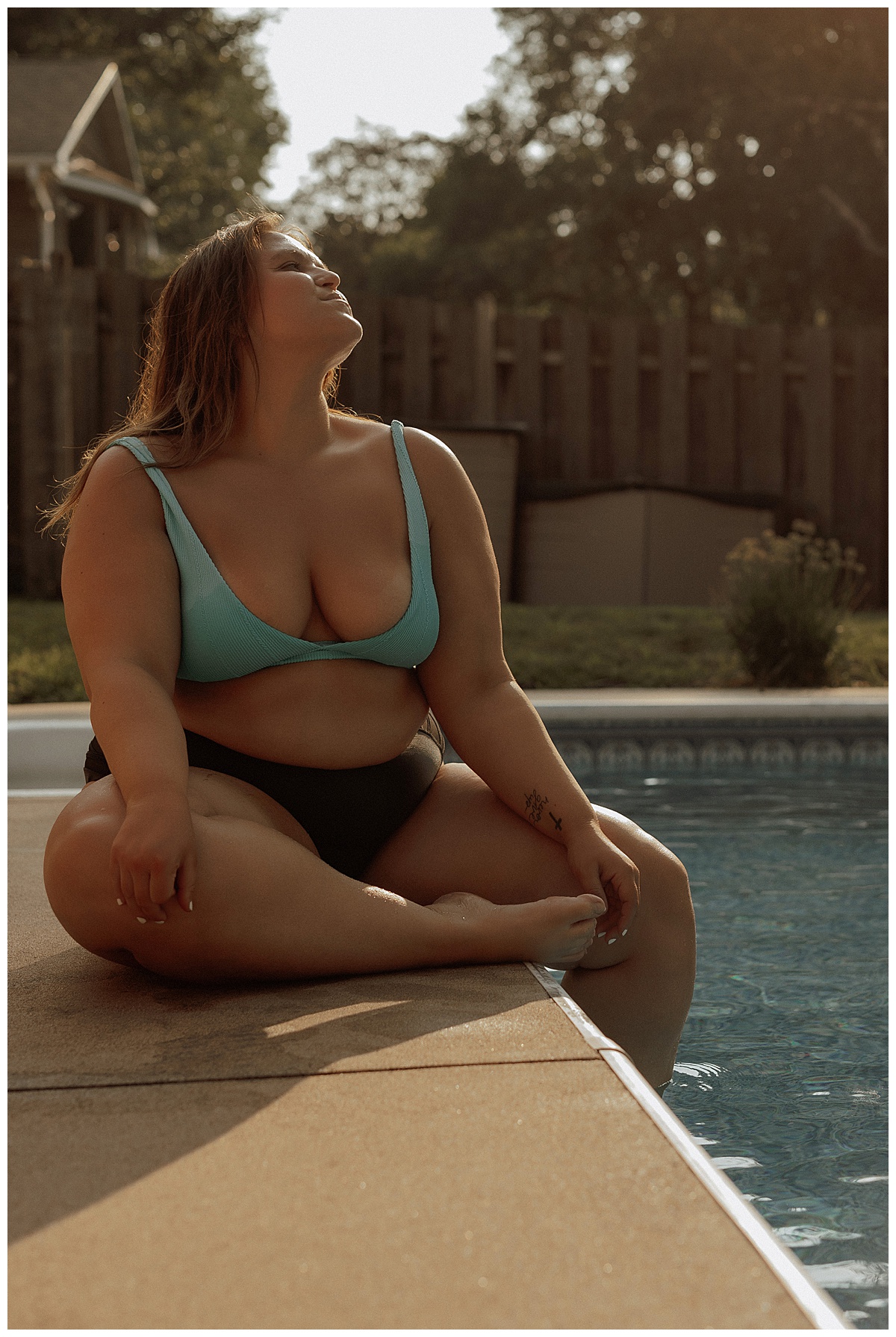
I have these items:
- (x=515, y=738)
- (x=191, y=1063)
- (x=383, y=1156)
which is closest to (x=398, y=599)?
(x=515, y=738)

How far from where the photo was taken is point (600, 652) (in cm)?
655

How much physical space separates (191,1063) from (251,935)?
0.72ft

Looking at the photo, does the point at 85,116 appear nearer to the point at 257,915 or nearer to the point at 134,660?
the point at 134,660

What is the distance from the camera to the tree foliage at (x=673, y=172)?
16.7 m

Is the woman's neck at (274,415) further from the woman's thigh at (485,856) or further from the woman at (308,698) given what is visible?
the woman's thigh at (485,856)

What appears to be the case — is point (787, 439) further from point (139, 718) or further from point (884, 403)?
point (139, 718)

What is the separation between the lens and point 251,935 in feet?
5.29

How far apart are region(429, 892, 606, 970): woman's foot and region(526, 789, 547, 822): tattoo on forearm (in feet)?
0.49

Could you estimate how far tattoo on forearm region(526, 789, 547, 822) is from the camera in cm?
187

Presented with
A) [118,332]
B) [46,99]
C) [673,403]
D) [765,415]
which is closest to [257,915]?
[118,332]

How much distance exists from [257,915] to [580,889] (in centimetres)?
50

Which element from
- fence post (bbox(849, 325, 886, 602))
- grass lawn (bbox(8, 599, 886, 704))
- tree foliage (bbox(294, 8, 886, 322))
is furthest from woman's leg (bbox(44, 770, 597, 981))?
tree foliage (bbox(294, 8, 886, 322))

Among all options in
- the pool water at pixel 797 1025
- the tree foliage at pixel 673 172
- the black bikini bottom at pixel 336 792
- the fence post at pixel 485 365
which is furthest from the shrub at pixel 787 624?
the tree foliage at pixel 673 172

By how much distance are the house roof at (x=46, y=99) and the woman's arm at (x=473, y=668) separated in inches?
626
